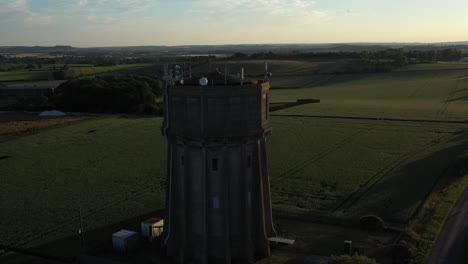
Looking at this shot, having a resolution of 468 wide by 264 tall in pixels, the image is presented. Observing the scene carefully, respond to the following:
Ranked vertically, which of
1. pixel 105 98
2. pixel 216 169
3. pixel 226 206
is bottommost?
pixel 226 206

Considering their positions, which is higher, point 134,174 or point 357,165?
point 357,165

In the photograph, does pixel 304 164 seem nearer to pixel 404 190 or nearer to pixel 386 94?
pixel 404 190

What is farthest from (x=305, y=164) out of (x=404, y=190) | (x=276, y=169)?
(x=404, y=190)

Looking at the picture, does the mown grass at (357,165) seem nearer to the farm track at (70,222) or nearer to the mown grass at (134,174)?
the mown grass at (134,174)

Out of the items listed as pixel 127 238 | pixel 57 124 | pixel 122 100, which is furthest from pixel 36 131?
pixel 127 238

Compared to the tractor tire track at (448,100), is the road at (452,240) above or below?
below

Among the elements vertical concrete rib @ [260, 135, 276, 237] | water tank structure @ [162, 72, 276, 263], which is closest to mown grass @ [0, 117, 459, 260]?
vertical concrete rib @ [260, 135, 276, 237]

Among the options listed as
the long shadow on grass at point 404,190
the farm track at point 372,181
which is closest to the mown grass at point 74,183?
the farm track at point 372,181
